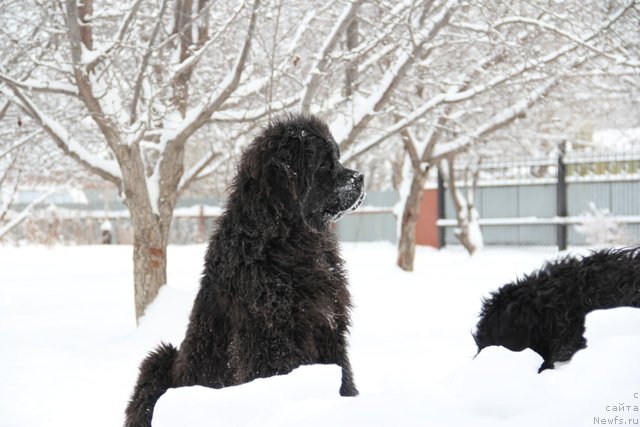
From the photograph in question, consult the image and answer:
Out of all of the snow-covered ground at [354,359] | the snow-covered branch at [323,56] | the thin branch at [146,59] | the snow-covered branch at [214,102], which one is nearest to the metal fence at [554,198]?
the snow-covered ground at [354,359]

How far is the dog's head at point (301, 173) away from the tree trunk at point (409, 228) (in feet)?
31.6

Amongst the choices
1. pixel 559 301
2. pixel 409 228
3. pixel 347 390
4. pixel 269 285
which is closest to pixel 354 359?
Result: pixel 347 390

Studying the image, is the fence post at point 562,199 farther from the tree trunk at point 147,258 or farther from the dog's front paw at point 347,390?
the dog's front paw at point 347,390

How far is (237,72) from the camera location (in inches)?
269

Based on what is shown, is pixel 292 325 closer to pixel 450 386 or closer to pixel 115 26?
pixel 450 386

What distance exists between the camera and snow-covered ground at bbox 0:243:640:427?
5.37 ft

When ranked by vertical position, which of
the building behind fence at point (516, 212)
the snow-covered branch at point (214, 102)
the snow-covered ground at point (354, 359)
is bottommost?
the snow-covered ground at point (354, 359)

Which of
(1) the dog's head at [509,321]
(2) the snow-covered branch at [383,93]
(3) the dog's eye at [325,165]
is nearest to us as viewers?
(1) the dog's head at [509,321]

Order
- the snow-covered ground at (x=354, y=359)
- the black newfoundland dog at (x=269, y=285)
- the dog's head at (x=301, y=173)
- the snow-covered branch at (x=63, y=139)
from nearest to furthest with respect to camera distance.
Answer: the snow-covered ground at (x=354, y=359) < the black newfoundland dog at (x=269, y=285) < the dog's head at (x=301, y=173) < the snow-covered branch at (x=63, y=139)

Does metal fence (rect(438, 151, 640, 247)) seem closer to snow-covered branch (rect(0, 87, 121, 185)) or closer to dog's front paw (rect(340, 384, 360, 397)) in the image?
snow-covered branch (rect(0, 87, 121, 185))

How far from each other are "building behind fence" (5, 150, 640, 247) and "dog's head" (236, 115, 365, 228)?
10475 mm

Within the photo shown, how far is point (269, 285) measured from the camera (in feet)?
11.2

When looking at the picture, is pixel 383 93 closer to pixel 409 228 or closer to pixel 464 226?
pixel 409 228

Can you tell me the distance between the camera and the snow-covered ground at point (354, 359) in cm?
Answer: 164
